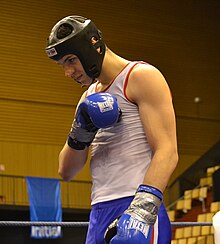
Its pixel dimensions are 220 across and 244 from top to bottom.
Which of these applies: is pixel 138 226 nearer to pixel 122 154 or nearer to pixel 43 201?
pixel 122 154

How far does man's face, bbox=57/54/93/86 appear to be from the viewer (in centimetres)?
204

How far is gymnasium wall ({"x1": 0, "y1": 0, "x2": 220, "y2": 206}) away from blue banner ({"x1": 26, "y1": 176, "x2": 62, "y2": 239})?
2.87 feet

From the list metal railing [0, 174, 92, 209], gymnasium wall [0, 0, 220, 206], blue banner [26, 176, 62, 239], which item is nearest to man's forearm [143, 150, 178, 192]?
blue banner [26, 176, 62, 239]

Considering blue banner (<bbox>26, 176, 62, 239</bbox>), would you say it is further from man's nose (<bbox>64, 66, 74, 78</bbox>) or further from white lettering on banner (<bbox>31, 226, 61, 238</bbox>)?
man's nose (<bbox>64, 66, 74, 78</bbox>)

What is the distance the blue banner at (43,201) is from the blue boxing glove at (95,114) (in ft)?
29.6

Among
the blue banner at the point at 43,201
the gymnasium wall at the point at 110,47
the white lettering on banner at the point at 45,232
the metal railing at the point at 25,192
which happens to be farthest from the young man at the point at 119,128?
the gymnasium wall at the point at 110,47

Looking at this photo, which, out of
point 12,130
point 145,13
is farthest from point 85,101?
point 145,13

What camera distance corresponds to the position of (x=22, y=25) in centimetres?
1233

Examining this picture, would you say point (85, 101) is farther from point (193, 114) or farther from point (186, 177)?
point (193, 114)

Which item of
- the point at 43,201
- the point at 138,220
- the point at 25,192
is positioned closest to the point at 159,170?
the point at 138,220

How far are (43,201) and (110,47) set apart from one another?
3.69 metres

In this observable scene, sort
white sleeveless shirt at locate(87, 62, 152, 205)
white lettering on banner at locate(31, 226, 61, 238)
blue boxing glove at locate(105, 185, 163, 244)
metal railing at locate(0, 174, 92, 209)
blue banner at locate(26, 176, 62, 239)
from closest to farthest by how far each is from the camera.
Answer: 1. blue boxing glove at locate(105, 185, 163, 244)
2. white sleeveless shirt at locate(87, 62, 152, 205)
3. blue banner at locate(26, 176, 62, 239)
4. white lettering on banner at locate(31, 226, 61, 238)
5. metal railing at locate(0, 174, 92, 209)

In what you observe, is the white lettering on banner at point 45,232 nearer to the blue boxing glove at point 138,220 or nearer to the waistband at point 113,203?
the waistband at point 113,203

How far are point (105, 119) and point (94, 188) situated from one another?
0.87 ft
